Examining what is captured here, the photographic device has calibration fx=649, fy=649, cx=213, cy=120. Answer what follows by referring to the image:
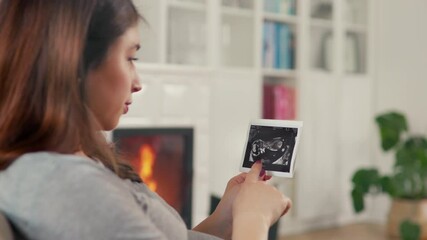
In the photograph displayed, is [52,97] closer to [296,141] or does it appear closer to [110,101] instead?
[110,101]

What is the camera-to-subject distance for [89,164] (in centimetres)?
83

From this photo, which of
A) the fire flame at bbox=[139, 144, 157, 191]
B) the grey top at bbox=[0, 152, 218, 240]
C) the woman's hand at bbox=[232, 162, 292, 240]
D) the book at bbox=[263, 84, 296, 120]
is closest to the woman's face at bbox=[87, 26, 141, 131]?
the grey top at bbox=[0, 152, 218, 240]

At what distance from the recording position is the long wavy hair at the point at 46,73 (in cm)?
83

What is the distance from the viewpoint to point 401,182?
160 inches

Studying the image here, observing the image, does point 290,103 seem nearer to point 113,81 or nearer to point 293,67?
point 293,67

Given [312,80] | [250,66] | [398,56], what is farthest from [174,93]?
[398,56]

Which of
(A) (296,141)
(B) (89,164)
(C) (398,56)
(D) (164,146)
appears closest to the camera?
(B) (89,164)

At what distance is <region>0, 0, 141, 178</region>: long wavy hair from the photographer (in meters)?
0.83

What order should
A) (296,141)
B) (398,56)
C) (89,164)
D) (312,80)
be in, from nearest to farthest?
(89,164), (296,141), (312,80), (398,56)

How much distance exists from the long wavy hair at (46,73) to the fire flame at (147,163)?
2.36 m

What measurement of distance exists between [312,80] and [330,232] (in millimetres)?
1021

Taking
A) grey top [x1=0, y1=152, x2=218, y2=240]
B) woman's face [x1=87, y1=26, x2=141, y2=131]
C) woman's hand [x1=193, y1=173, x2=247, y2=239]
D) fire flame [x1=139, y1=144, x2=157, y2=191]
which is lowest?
fire flame [x1=139, y1=144, x2=157, y2=191]

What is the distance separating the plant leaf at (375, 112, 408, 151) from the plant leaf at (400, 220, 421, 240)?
0.53 meters

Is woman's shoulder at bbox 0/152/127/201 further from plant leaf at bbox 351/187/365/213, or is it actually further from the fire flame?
plant leaf at bbox 351/187/365/213
